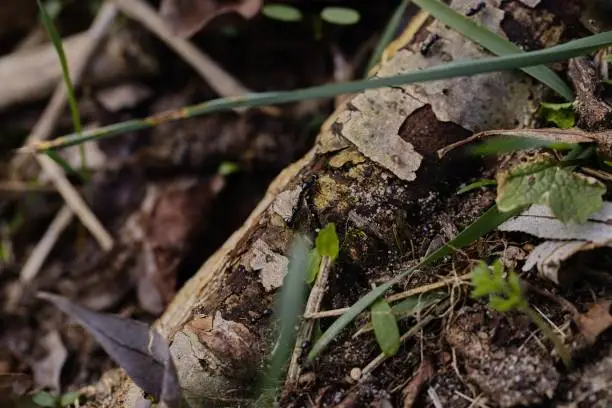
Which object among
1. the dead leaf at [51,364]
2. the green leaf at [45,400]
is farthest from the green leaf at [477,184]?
the dead leaf at [51,364]

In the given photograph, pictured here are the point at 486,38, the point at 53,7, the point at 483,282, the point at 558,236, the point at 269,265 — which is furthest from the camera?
the point at 53,7

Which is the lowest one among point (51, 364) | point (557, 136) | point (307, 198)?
point (51, 364)

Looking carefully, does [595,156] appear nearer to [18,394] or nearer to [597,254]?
[597,254]

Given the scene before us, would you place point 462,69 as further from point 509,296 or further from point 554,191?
point 509,296

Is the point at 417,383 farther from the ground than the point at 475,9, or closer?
closer

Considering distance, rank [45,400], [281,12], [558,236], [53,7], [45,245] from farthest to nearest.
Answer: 1. [53,7]
2. [45,245]
3. [281,12]
4. [45,400]
5. [558,236]

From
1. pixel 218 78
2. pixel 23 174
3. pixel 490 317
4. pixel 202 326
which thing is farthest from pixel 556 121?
pixel 23 174

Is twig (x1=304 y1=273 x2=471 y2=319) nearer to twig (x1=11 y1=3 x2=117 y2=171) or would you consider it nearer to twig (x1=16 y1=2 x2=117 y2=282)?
twig (x1=16 y1=2 x2=117 y2=282)

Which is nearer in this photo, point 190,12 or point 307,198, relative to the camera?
point 307,198

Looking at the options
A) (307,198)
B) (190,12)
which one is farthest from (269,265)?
(190,12)
